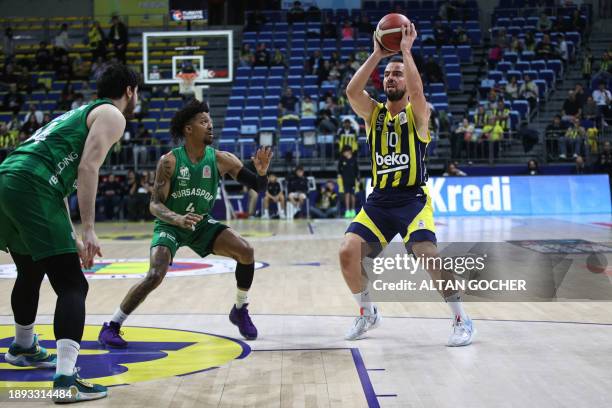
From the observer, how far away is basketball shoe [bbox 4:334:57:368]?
488 cm

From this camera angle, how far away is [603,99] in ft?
76.1

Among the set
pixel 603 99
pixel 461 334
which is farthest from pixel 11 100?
pixel 461 334

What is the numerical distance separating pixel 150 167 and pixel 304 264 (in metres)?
12.5

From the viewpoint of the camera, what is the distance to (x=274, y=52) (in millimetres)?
27531

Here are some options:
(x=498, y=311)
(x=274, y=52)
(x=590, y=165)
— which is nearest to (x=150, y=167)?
(x=274, y=52)

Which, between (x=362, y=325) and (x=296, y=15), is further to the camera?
(x=296, y=15)

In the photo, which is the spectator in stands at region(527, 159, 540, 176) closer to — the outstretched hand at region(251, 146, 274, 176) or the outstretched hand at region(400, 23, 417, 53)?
the outstretched hand at region(400, 23, 417, 53)

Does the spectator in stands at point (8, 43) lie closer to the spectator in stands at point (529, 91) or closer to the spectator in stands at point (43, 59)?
the spectator in stands at point (43, 59)

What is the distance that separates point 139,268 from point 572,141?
1501 cm

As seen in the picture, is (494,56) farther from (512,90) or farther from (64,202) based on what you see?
(64,202)

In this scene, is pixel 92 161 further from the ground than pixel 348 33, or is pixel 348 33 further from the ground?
pixel 348 33

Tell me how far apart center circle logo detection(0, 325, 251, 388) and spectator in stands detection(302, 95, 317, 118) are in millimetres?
17724

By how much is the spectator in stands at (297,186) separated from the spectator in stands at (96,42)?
34.9 feet

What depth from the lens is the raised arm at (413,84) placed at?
217 inches
